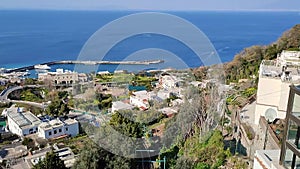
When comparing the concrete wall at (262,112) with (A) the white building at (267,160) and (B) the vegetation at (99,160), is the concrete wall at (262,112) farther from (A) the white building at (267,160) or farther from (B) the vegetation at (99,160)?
(B) the vegetation at (99,160)

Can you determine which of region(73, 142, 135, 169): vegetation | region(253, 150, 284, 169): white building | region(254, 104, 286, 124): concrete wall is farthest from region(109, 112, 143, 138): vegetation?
region(254, 104, 286, 124): concrete wall

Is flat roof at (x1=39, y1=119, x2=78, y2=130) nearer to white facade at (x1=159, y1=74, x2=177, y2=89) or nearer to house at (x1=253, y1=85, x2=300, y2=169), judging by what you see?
white facade at (x1=159, y1=74, x2=177, y2=89)

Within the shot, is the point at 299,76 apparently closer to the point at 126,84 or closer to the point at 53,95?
the point at 126,84

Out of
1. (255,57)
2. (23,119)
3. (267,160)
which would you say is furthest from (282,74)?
(23,119)

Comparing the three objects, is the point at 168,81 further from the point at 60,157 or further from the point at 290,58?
the point at 60,157

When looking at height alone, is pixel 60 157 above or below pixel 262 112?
below

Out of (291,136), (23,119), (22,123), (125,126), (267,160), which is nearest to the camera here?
(291,136)
